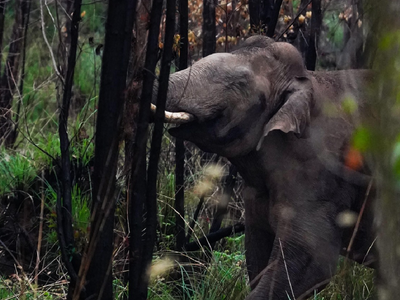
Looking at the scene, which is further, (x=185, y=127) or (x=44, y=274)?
(x=44, y=274)

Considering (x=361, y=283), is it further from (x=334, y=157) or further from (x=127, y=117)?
(x=127, y=117)

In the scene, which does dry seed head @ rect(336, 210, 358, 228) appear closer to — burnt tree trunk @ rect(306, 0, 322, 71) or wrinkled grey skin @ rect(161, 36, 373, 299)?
wrinkled grey skin @ rect(161, 36, 373, 299)

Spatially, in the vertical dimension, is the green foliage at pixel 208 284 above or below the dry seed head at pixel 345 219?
below

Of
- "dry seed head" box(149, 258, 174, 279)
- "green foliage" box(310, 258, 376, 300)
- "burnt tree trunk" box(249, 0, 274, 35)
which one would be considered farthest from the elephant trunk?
"burnt tree trunk" box(249, 0, 274, 35)

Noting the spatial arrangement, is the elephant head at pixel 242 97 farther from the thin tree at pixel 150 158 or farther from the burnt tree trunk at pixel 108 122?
the burnt tree trunk at pixel 108 122

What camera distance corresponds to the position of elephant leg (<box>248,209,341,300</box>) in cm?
450

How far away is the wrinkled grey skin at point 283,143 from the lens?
4539 millimetres

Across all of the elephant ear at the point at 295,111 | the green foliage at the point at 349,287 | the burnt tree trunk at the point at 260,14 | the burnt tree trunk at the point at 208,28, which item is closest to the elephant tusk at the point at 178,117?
the elephant ear at the point at 295,111

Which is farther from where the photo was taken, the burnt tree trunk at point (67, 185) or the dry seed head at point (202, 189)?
the dry seed head at point (202, 189)

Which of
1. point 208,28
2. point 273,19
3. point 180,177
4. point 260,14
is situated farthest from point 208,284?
point 208,28

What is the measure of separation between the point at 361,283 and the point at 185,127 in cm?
152

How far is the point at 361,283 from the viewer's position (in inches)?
202

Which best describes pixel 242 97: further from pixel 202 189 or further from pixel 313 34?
pixel 313 34

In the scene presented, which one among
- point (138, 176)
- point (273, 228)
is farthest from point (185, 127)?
point (138, 176)
